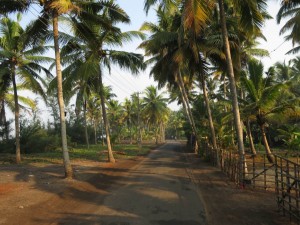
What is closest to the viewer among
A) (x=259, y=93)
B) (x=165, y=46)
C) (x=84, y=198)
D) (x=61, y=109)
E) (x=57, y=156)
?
(x=84, y=198)

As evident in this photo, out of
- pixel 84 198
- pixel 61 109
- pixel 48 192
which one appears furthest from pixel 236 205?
pixel 61 109

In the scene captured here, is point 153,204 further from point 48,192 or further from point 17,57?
point 17,57

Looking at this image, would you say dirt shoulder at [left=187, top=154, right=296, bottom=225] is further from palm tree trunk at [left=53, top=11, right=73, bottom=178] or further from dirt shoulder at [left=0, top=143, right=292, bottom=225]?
palm tree trunk at [left=53, top=11, right=73, bottom=178]

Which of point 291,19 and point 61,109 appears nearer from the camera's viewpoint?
point 61,109

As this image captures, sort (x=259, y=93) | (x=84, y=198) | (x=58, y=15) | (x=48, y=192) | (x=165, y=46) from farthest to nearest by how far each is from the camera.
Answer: (x=165, y=46), (x=259, y=93), (x=58, y=15), (x=48, y=192), (x=84, y=198)

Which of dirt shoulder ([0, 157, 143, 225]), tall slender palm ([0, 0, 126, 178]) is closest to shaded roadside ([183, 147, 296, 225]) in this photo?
dirt shoulder ([0, 157, 143, 225])

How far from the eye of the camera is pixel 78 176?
51.2ft

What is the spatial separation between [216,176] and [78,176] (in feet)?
21.6

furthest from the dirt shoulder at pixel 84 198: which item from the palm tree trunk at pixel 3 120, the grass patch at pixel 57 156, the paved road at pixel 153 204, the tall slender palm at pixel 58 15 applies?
the palm tree trunk at pixel 3 120

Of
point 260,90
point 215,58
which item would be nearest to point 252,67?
point 260,90

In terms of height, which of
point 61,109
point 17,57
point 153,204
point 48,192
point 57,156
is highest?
point 17,57

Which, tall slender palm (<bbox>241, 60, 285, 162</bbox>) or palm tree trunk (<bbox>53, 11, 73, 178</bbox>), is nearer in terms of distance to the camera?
palm tree trunk (<bbox>53, 11, 73, 178</bbox>)

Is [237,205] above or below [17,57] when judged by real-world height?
below

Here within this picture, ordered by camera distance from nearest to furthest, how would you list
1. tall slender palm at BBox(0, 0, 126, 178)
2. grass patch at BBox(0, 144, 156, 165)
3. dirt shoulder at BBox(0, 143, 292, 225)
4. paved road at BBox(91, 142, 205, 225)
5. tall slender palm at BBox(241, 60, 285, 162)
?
paved road at BBox(91, 142, 205, 225) < dirt shoulder at BBox(0, 143, 292, 225) < tall slender palm at BBox(0, 0, 126, 178) < tall slender palm at BBox(241, 60, 285, 162) < grass patch at BBox(0, 144, 156, 165)
